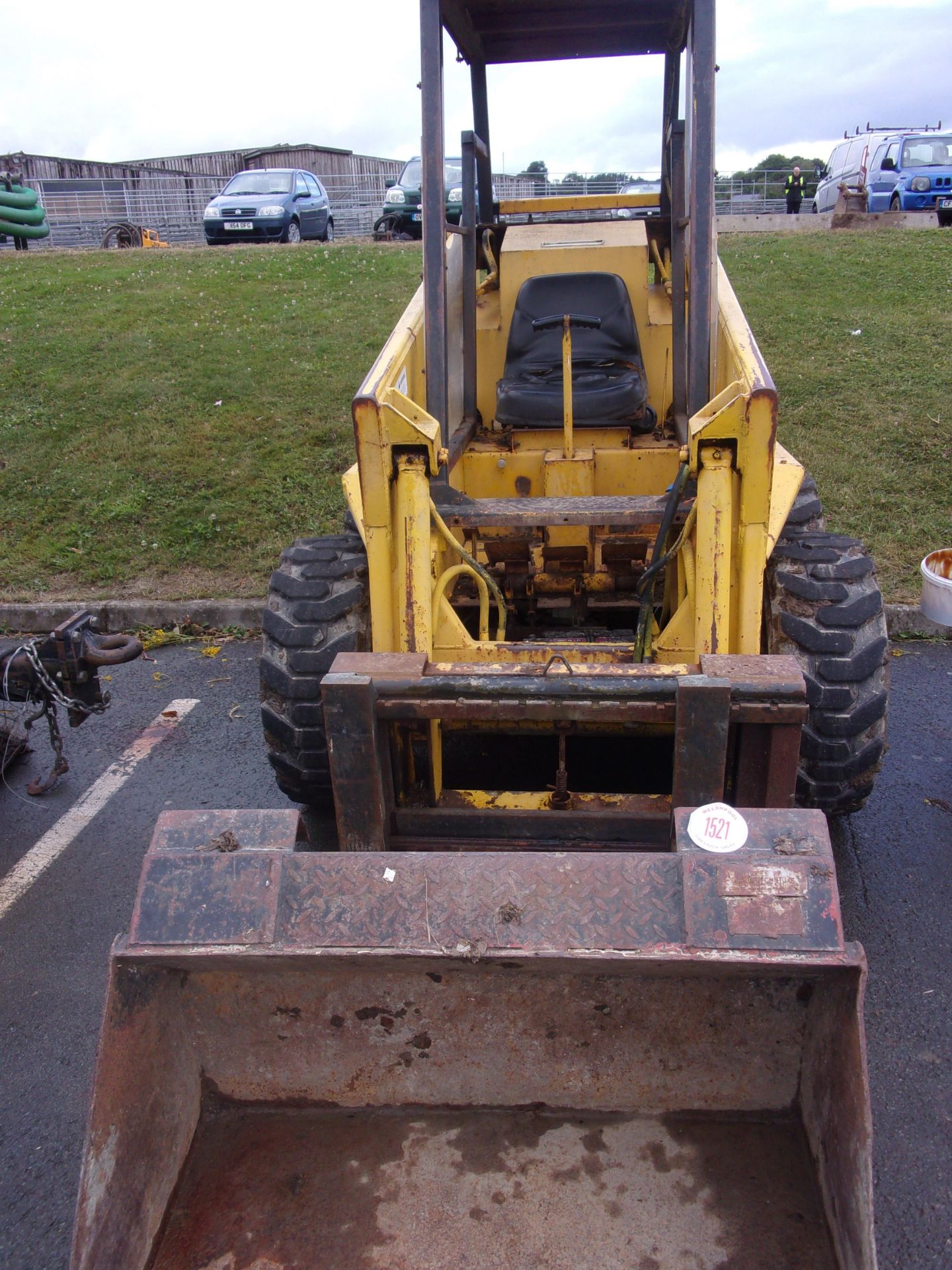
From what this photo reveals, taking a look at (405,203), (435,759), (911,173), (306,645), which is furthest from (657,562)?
(911,173)

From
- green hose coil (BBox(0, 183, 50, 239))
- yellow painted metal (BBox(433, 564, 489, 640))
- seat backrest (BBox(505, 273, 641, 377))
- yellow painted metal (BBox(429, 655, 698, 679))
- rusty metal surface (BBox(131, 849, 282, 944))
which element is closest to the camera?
rusty metal surface (BBox(131, 849, 282, 944))

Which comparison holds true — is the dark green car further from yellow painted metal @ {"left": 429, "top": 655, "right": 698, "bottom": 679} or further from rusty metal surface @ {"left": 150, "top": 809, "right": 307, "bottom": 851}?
rusty metal surface @ {"left": 150, "top": 809, "right": 307, "bottom": 851}

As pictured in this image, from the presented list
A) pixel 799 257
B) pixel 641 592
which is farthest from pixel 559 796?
pixel 799 257

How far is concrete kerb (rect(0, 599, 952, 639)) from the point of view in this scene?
266 inches

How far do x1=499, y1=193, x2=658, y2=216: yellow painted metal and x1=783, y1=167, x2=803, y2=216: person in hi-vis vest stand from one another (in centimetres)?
1759

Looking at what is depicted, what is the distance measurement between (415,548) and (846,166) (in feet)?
72.7

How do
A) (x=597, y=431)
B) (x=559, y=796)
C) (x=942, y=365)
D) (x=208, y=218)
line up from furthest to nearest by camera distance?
1. (x=208, y=218)
2. (x=942, y=365)
3. (x=597, y=431)
4. (x=559, y=796)

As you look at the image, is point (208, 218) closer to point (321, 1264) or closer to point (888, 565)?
point (888, 565)

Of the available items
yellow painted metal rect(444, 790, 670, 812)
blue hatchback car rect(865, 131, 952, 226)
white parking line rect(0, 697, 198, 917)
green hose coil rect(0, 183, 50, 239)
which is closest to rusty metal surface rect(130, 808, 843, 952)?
yellow painted metal rect(444, 790, 670, 812)

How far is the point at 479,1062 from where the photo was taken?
2.45 m

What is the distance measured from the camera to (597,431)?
187 inches

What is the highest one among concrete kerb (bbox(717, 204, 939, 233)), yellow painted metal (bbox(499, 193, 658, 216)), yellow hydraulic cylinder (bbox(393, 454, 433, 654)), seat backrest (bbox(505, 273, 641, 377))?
yellow painted metal (bbox(499, 193, 658, 216))

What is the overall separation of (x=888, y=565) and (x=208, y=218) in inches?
557

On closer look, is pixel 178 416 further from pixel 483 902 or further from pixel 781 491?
pixel 483 902
